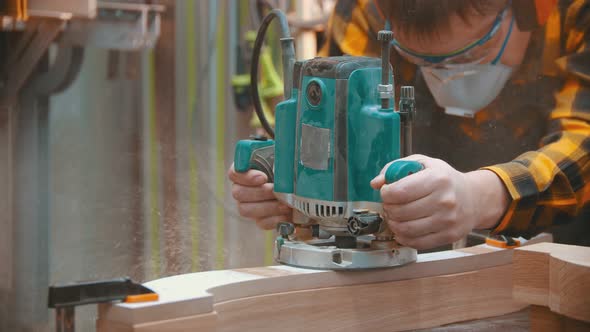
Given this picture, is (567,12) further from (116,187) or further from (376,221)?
(116,187)

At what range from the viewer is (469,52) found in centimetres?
109

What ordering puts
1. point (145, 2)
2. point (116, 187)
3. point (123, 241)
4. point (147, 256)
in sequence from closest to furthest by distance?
point (147, 256), point (123, 241), point (116, 187), point (145, 2)

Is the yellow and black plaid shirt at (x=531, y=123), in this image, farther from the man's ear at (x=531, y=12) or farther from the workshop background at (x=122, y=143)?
the workshop background at (x=122, y=143)

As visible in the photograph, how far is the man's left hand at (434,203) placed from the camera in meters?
0.83

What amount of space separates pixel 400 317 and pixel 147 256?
0.68 m

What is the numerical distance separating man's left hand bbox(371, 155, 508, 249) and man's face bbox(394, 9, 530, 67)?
0.22 m

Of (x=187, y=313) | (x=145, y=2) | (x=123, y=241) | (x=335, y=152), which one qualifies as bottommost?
(x=123, y=241)

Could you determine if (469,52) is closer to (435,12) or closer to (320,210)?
(435,12)

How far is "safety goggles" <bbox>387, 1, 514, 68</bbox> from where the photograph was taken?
1.08 meters

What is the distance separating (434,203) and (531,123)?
0.34 meters

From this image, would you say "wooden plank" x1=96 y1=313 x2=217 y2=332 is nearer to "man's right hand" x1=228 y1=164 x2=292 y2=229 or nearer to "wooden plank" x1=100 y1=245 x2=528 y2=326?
"wooden plank" x1=100 y1=245 x2=528 y2=326

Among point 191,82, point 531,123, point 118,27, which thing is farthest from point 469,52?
point 191,82

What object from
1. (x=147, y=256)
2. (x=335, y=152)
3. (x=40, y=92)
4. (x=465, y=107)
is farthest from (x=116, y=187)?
(x=335, y=152)

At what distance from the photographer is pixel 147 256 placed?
1527 millimetres
